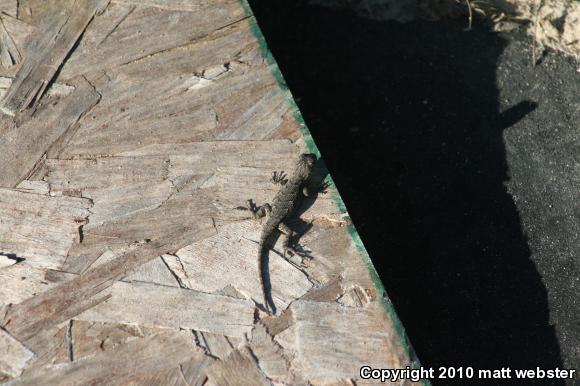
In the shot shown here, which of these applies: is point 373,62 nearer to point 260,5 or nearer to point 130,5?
point 260,5

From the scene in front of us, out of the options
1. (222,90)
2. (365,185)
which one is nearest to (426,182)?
(365,185)

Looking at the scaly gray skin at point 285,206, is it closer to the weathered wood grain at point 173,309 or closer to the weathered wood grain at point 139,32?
the weathered wood grain at point 173,309

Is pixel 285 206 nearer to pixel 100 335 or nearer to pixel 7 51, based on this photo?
pixel 100 335

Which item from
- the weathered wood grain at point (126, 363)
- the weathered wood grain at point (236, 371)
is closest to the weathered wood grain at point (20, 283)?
the weathered wood grain at point (126, 363)

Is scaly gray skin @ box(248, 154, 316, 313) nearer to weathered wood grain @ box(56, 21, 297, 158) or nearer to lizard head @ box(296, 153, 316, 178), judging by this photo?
lizard head @ box(296, 153, 316, 178)

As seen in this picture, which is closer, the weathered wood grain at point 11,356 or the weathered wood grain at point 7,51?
the weathered wood grain at point 11,356

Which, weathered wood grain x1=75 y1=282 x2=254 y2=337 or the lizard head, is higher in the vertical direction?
the lizard head

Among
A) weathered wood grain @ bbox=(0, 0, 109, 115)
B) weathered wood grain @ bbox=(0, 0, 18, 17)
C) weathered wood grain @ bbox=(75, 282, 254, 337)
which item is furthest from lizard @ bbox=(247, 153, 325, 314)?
weathered wood grain @ bbox=(0, 0, 18, 17)
